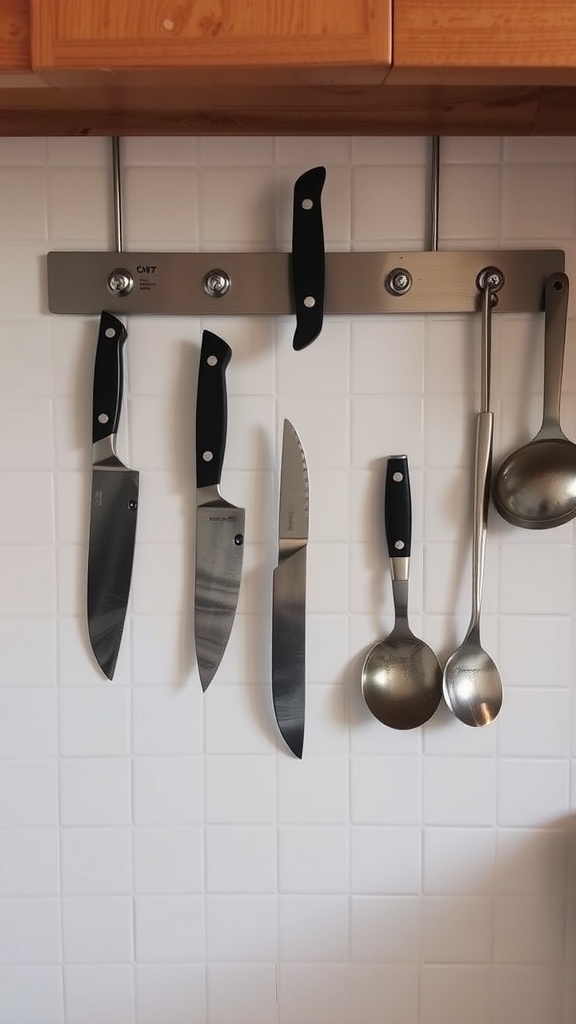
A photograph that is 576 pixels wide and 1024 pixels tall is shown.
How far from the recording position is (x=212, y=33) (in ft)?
2.46

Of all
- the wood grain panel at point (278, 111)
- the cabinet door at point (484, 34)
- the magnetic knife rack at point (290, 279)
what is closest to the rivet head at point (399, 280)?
the magnetic knife rack at point (290, 279)

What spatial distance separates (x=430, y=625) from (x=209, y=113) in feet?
2.06

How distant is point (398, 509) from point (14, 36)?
0.61 meters

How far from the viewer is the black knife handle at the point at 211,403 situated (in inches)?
39.2

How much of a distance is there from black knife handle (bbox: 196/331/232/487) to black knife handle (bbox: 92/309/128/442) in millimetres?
95

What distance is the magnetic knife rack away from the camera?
3.26ft

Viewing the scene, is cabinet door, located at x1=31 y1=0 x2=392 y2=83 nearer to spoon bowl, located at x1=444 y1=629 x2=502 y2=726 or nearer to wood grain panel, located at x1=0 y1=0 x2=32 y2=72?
wood grain panel, located at x1=0 y1=0 x2=32 y2=72

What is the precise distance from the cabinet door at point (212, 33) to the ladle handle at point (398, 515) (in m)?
0.43

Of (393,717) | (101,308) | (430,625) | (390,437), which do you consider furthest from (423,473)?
(101,308)

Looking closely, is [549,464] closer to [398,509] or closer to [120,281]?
[398,509]

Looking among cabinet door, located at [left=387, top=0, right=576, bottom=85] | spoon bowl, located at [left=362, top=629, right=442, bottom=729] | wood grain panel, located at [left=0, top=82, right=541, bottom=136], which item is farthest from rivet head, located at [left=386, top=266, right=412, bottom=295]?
spoon bowl, located at [left=362, top=629, right=442, bottom=729]

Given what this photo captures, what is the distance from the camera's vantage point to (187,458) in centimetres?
103

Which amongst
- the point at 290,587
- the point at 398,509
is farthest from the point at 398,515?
the point at 290,587

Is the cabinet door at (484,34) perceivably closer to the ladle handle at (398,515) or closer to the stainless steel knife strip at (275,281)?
the stainless steel knife strip at (275,281)
